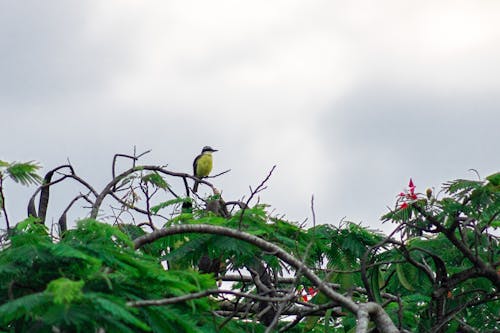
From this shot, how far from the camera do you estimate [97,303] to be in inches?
166

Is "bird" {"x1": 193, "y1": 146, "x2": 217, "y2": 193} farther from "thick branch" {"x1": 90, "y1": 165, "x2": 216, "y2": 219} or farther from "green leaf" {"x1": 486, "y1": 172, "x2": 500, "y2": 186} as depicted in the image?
"green leaf" {"x1": 486, "y1": 172, "x2": 500, "y2": 186}

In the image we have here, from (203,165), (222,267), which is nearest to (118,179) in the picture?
(222,267)

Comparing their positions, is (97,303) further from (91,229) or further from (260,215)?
(260,215)

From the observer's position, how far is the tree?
4.57 meters

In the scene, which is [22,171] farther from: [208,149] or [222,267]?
[208,149]

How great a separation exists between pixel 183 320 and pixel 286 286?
16.3 ft

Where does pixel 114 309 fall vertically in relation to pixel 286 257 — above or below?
below

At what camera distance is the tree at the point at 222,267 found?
457cm

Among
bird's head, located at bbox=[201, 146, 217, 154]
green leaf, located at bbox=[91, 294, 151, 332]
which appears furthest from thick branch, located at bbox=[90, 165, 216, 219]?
bird's head, located at bbox=[201, 146, 217, 154]

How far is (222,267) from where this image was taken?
8383 millimetres

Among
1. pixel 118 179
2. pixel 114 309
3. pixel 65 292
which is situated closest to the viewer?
pixel 65 292

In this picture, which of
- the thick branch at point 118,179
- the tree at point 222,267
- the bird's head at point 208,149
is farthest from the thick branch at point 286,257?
the bird's head at point 208,149

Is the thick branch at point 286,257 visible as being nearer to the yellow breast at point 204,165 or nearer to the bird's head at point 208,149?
the yellow breast at point 204,165

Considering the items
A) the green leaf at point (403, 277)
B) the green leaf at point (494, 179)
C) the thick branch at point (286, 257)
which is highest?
the green leaf at point (494, 179)
